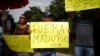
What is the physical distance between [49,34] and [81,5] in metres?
0.86

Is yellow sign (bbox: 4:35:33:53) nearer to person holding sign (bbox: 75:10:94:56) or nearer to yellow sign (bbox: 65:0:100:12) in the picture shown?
yellow sign (bbox: 65:0:100:12)

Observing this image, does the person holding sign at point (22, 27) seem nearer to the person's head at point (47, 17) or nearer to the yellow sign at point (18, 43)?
the yellow sign at point (18, 43)

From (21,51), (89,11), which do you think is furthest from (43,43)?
(89,11)

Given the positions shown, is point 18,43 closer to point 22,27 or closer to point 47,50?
point 22,27

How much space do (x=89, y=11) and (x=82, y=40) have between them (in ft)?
2.40

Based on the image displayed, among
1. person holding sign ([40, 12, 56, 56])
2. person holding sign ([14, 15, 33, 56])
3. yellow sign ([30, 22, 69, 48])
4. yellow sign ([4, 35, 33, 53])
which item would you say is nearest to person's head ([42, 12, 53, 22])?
person holding sign ([40, 12, 56, 56])

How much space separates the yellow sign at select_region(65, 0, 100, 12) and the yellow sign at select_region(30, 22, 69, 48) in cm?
37

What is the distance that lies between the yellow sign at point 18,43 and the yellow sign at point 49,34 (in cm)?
37

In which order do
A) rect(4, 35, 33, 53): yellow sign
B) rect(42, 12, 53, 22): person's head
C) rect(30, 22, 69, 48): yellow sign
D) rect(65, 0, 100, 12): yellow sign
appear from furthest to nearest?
rect(4, 35, 33, 53): yellow sign < rect(30, 22, 69, 48): yellow sign < rect(65, 0, 100, 12): yellow sign < rect(42, 12, 53, 22): person's head

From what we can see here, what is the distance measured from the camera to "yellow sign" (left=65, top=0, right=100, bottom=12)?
22.6ft

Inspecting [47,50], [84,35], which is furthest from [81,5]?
[47,50]

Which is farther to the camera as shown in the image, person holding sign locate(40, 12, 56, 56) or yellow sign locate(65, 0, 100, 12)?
yellow sign locate(65, 0, 100, 12)

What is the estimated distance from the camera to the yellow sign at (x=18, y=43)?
24.4 ft

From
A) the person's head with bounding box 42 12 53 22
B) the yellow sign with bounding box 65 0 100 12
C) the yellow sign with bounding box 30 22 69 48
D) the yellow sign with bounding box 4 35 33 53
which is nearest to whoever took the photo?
the person's head with bounding box 42 12 53 22
